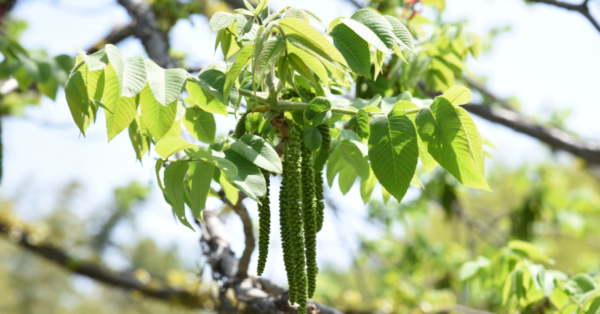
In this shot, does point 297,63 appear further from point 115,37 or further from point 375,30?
point 115,37

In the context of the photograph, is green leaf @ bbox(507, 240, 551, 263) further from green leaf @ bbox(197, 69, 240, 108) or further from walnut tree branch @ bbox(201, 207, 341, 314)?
green leaf @ bbox(197, 69, 240, 108)

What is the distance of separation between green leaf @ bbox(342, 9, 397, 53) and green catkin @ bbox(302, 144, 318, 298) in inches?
13.3

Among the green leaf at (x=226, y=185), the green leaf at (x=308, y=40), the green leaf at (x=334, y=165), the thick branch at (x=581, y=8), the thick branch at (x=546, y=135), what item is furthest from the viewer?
the thick branch at (x=546, y=135)

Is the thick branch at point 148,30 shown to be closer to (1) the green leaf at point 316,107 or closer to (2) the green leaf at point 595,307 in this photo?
(1) the green leaf at point 316,107

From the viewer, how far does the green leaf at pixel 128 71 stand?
89 centimetres

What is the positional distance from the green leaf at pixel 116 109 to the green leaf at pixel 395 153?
621mm

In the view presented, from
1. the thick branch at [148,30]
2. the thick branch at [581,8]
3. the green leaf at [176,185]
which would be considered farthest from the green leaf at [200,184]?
the thick branch at [581,8]

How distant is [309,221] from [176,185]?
0.35 meters

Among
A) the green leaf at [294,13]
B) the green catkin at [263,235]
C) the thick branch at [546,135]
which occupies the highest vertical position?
the green leaf at [294,13]

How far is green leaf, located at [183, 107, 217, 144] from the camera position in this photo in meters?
1.26

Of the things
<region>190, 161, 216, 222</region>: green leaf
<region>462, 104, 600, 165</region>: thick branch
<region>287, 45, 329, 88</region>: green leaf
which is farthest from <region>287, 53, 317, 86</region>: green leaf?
<region>462, 104, 600, 165</region>: thick branch

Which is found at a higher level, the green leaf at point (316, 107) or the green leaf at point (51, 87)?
the green leaf at point (316, 107)

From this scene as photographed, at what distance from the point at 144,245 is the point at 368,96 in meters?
32.0

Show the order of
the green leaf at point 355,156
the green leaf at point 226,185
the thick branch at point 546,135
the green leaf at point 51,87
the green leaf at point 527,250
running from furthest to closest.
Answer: the thick branch at point 546,135
the green leaf at point 51,87
the green leaf at point 527,250
the green leaf at point 355,156
the green leaf at point 226,185
